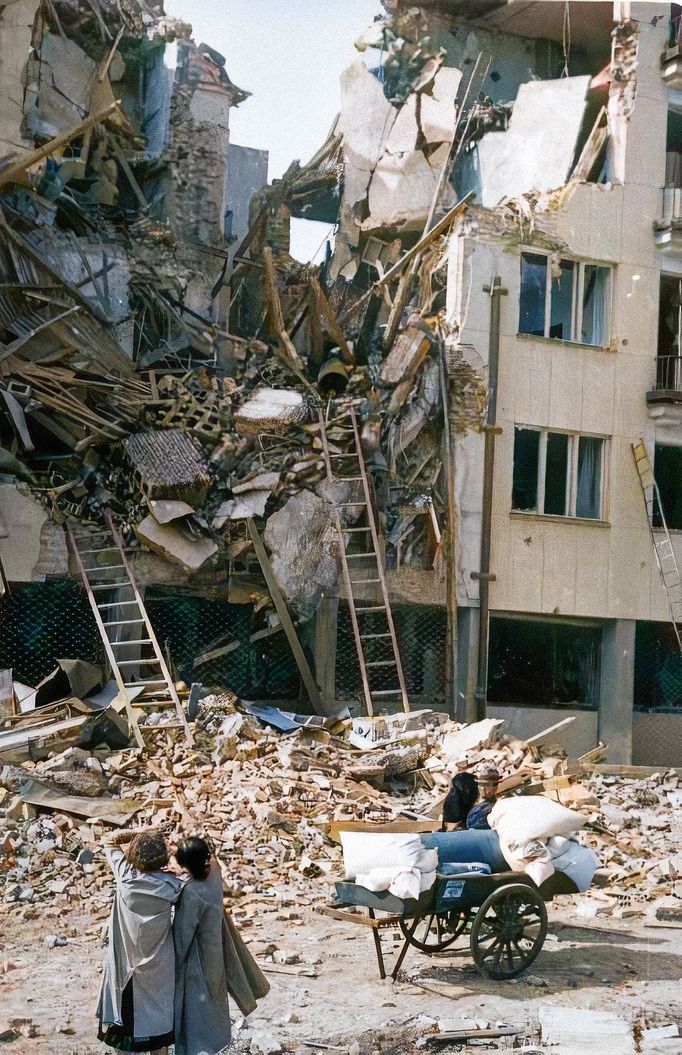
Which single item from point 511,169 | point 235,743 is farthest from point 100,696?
point 511,169

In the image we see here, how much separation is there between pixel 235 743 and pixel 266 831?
1.67 feet

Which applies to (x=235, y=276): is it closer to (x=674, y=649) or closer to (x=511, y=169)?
(x=511, y=169)

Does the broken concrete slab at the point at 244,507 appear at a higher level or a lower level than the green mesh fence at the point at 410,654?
higher

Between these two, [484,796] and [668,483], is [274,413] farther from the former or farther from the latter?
[484,796]

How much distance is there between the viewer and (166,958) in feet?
11.7

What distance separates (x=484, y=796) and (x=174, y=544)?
1993 millimetres

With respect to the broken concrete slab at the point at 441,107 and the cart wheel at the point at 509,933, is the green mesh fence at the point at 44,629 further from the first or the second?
the broken concrete slab at the point at 441,107

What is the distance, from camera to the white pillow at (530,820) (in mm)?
4676

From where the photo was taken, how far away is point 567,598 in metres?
6.18

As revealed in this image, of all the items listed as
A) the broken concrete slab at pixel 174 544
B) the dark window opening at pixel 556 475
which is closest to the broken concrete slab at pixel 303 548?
the broken concrete slab at pixel 174 544

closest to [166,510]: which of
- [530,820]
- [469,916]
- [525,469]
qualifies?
[525,469]

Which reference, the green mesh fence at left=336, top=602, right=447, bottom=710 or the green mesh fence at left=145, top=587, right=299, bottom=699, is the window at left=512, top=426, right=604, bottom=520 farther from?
the green mesh fence at left=145, top=587, right=299, bottom=699

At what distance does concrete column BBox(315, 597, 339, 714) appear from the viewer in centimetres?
582

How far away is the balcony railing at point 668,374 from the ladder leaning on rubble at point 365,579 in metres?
1.68
